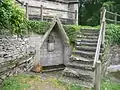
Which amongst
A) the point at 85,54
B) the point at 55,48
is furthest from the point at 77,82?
the point at 55,48

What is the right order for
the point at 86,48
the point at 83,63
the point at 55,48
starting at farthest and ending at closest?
the point at 55,48 < the point at 86,48 < the point at 83,63

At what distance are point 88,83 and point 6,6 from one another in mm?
3952

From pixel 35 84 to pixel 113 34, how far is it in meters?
5.44

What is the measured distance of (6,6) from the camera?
647 cm

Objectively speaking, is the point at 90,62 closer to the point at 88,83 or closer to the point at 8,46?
the point at 88,83

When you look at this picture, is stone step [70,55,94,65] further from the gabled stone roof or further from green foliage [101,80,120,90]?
the gabled stone roof

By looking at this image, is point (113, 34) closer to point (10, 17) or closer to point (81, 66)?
point (81, 66)

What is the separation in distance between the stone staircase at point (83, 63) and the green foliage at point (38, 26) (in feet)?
5.34

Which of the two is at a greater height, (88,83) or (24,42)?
(24,42)

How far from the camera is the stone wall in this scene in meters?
6.73

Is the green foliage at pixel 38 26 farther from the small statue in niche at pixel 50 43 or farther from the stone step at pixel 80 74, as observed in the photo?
the stone step at pixel 80 74

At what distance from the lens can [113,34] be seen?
1082 cm

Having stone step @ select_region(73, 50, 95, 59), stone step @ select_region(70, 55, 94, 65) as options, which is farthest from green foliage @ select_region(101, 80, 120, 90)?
stone step @ select_region(73, 50, 95, 59)

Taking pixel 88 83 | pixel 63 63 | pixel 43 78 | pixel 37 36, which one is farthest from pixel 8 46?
pixel 63 63
